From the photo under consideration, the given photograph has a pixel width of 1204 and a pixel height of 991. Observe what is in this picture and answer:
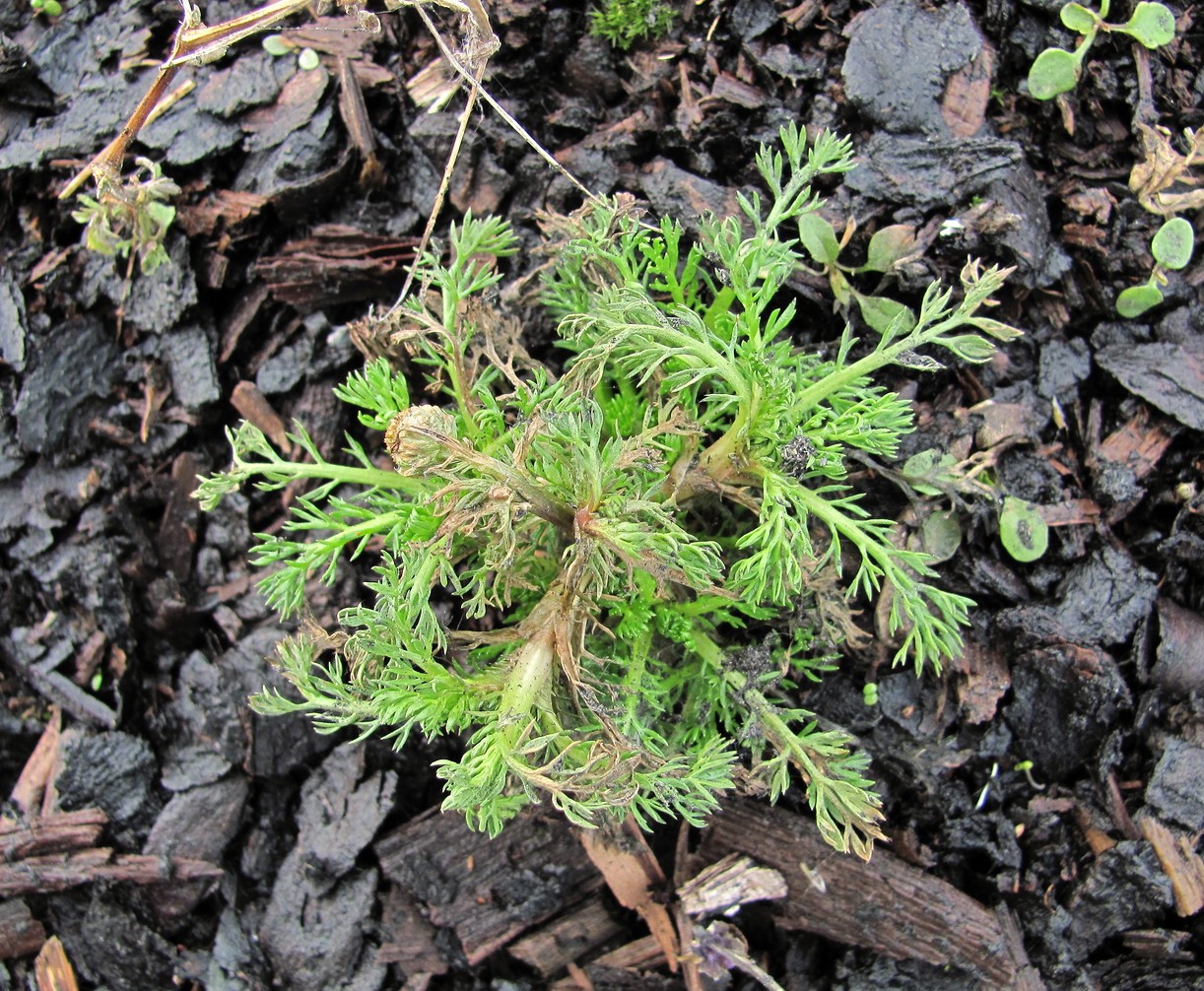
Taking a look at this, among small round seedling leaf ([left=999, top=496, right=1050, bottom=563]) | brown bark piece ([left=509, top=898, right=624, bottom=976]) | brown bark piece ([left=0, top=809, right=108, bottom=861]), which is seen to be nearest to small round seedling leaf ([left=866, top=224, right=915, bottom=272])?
small round seedling leaf ([left=999, top=496, right=1050, bottom=563])

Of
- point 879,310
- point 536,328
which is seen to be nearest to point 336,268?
point 536,328

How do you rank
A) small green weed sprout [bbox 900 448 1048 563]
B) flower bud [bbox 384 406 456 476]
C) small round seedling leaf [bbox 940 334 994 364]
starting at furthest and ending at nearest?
1. small green weed sprout [bbox 900 448 1048 563]
2. small round seedling leaf [bbox 940 334 994 364]
3. flower bud [bbox 384 406 456 476]

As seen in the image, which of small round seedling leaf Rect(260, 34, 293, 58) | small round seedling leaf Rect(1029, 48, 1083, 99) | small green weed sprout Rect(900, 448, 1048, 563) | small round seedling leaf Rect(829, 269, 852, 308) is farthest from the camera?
small round seedling leaf Rect(260, 34, 293, 58)

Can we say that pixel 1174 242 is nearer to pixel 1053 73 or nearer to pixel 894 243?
pixel 1053 73

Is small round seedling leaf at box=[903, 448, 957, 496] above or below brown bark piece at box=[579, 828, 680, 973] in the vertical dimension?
above

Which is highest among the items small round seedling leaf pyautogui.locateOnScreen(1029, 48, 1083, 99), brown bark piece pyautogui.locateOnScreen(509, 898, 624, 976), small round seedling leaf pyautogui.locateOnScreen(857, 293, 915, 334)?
small round seedling leaf pyautogui.locateOnScreen(1029, 48, 1083, 99)

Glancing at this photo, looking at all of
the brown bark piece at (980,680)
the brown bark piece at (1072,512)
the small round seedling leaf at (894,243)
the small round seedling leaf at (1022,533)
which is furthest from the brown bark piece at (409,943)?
the small round seedling leaf at (894,243)

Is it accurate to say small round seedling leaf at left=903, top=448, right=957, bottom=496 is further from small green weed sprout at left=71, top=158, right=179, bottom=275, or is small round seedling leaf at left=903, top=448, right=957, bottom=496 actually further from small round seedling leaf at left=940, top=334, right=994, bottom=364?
small green weed sprout at left=71, top=158, right=179, bottom=275
